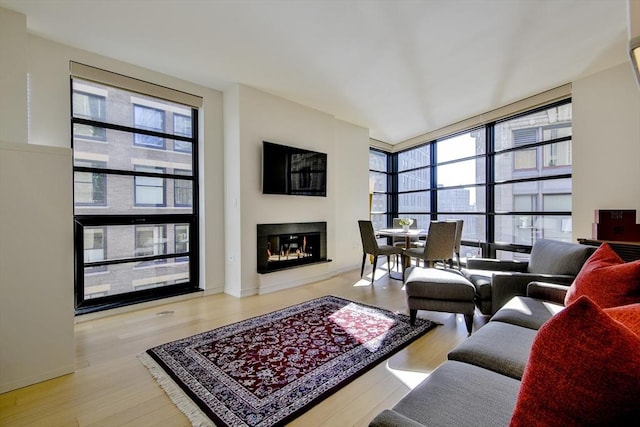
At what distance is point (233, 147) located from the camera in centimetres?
391

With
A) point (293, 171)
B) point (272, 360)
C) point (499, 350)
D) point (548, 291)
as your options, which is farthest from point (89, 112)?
point (548, 291)

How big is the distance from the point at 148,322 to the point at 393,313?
100 inches

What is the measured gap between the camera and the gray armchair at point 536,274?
7.86ft

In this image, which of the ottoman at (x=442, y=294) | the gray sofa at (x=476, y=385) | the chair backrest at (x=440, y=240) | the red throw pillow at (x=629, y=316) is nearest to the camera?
the red throw pillow at (x=629, y=316)

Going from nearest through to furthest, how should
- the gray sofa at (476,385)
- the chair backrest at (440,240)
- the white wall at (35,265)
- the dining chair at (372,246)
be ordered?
the gray sofa at (476,385), the white wall at (35,265), the chair backrest at (440,240), the dining chair at (372,246)

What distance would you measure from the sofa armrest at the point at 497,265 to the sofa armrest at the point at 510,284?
0.61 metres

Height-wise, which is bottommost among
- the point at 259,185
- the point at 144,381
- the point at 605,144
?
the point at 144,381

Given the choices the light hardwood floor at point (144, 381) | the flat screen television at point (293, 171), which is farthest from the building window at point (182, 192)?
the light hardwood floor at point (144, 381)

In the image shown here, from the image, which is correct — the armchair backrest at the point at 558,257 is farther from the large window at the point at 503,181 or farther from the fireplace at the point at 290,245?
the fireplace at the point at 290,245

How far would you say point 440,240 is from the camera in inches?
157

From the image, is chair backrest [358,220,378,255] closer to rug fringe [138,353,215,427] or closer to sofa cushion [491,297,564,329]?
sofa cushion [491,297,564,329]

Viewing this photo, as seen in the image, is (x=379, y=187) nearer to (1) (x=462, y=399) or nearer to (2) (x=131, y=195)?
(2) (x=131, y=195)

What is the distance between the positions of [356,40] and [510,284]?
2636mm

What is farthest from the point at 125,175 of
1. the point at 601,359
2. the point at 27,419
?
the point at 601,359
